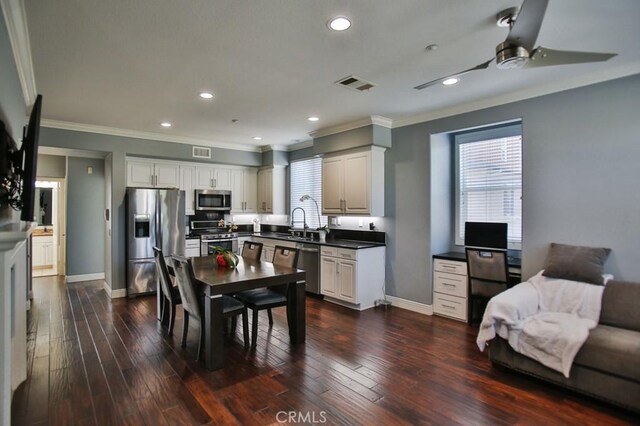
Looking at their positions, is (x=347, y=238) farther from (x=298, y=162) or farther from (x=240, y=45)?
(x=240, y=45)

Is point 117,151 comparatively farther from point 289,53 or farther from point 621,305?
point 621,305

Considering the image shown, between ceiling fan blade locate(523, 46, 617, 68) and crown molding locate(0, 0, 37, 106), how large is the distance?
3178 mm

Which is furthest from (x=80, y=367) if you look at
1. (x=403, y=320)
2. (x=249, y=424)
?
(x=403, y=320)

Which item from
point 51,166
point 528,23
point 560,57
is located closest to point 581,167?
point 560,57

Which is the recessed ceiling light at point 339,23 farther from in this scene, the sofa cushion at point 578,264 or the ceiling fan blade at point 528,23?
the sofa cushion at point 578,264

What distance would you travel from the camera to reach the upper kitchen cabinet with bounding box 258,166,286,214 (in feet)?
22.7

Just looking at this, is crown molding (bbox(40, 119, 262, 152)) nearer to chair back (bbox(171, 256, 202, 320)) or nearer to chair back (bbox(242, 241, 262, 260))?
chair back (bbox(242, 241, 262, 260))

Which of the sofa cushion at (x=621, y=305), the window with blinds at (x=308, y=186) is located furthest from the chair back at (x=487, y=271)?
the window with blinds at (x=308, y=186)

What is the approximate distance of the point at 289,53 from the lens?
2762 millimetres

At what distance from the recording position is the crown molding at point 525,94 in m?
3.11

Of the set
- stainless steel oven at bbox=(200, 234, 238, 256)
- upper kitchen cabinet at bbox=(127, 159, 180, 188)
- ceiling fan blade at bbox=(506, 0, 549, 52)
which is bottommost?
stainless steel oven at bbox=(200, 234, 238, 256)

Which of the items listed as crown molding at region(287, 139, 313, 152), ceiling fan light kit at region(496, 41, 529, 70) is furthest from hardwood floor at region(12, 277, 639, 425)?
crown molding at region(287, 139, 313, 152)

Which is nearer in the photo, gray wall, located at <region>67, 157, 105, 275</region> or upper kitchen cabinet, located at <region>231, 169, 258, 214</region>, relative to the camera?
gray wall, located at <region>67, 157, 105, 275</region>

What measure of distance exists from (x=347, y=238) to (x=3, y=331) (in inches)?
181
